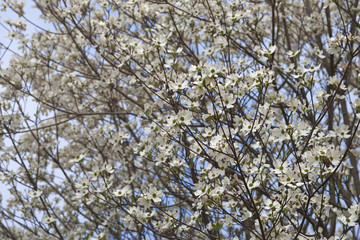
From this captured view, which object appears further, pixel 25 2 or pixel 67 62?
pixel 67 62

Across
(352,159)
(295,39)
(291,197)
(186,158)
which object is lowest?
(291,197)

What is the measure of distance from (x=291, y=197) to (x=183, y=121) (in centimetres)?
93

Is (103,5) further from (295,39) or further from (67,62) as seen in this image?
(295,39)

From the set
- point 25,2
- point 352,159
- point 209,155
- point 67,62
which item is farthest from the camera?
point 67,62

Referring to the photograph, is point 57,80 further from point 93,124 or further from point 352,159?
point 352,159

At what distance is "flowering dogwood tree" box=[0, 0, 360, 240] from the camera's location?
2678 mm

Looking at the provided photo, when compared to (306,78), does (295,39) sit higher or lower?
higher

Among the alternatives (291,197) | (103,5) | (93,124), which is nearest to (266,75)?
(291,197)

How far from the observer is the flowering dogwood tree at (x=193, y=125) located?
268 cm

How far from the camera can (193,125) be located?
421cm

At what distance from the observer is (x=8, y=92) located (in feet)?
18.4

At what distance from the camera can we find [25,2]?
5465 millimetres

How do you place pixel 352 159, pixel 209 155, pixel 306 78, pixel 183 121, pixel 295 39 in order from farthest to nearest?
pixel 295 39 < pixel 352 159 < pixel 306 78 < pixel 209 155 < pixel 183 121

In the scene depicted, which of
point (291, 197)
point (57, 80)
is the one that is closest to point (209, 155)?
point (291, 197)
